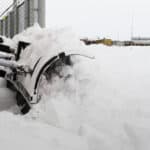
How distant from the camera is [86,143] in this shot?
2.11m

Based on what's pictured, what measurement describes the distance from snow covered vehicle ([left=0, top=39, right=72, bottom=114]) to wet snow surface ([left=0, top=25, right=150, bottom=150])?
0.08m

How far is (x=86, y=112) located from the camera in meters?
2.37

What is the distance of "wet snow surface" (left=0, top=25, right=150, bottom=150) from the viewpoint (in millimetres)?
2094

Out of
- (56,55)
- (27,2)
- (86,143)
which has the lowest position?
(86,143)

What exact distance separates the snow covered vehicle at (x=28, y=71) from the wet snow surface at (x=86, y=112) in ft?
0.28

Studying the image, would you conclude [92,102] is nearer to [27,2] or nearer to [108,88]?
[108,88]

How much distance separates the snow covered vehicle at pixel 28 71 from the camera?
2.70m

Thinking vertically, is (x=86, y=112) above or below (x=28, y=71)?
below

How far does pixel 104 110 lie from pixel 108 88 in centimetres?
29

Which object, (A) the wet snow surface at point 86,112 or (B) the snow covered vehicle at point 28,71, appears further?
(B) the snow covered vehicle at point 28,71

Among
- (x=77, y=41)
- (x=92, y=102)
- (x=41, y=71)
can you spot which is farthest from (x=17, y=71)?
(x=92, y=102)

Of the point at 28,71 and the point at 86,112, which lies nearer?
the point at 86,112

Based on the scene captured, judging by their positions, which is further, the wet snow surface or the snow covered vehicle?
the snow covered vehicle

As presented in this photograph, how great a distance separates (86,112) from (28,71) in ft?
2.76
